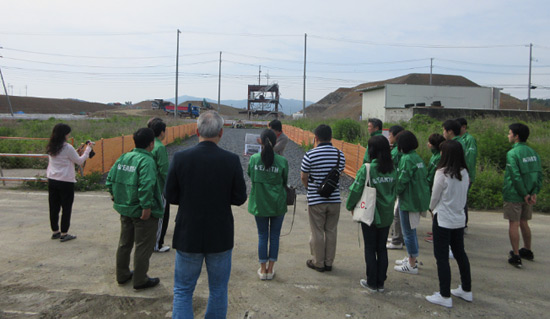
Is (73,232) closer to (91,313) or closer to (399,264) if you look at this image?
(91,313)

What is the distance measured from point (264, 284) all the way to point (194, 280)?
1565 mm

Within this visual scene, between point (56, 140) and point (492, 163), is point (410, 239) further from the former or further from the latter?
point (492, 163)

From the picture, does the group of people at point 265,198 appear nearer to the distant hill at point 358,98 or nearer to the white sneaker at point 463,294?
the white sneaker at point 463,294

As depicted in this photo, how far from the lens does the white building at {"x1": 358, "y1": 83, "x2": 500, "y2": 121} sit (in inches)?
1597

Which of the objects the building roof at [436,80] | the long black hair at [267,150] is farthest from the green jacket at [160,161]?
the building roof at [436,80]

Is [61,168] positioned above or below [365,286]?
above

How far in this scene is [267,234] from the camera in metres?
4.35

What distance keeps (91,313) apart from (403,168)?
386cm

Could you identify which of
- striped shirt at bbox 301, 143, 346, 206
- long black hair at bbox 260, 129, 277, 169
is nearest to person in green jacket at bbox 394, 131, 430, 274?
striped shirt at bbox 301, 143, 346, 206

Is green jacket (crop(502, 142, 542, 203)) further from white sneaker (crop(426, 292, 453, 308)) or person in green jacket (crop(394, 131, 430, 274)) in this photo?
white sneaker (crop(426, 292, 453, 308))

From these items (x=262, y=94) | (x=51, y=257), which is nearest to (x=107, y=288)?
(x=51, y=257)

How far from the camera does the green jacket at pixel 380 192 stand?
4016 millimetres

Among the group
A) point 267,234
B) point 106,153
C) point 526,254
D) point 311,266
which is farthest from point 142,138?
point 106,153

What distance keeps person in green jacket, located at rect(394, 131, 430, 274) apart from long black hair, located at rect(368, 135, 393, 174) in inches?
29.2
